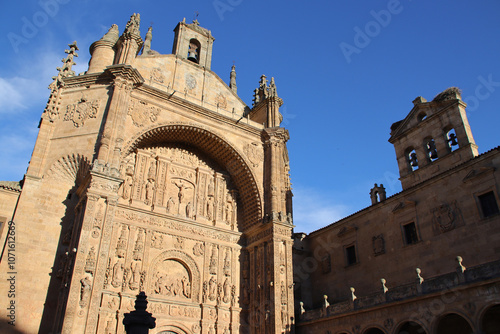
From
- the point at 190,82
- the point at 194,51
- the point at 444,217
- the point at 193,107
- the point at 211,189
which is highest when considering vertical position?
the point at 194,51

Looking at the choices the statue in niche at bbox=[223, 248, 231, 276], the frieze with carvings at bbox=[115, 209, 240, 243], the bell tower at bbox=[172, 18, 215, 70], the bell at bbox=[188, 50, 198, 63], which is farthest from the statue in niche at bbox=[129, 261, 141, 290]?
the bell at bbox=[188, 50, 198, 63]

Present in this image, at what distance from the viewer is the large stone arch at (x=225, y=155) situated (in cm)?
1906

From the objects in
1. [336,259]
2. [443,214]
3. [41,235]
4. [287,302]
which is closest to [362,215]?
[336,259]

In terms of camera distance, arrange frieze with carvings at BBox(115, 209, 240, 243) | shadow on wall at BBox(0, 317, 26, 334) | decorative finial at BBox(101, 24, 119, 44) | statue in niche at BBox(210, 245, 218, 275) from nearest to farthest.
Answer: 1. shadow on wall at BBox(0, 317, 26, 334)
2. frieze with carvings at BBox(115, 209, 240, 243)
3. statue in niche at BBox(210, 245, 218, 275)
4. decorative finial at BBox(101, 24, 119, 44)

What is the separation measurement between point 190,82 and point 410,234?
1279cm

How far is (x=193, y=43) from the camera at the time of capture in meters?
24.0

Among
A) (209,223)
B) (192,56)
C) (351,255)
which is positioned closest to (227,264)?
(209,223)

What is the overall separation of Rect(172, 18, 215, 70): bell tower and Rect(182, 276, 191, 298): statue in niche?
11586 mm

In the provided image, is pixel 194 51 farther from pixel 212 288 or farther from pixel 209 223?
pixel 212 288

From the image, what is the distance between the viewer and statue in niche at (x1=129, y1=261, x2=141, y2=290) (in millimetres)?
15573

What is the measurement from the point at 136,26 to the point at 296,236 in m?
13.8

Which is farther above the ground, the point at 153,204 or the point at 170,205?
the point at 170,205

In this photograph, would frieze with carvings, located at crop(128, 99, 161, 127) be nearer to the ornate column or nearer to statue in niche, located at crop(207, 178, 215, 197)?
the ornate column

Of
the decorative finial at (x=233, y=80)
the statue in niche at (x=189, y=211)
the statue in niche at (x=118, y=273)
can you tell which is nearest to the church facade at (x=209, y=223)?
the statue in niche at (x=118, y=273)
